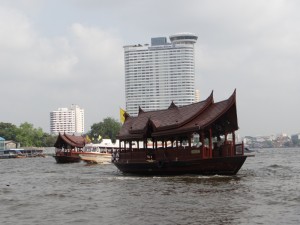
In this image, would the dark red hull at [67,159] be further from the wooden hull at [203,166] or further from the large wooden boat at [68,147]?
the wooden hull at [203,166]

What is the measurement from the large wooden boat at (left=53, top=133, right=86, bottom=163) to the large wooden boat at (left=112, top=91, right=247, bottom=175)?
114 ft

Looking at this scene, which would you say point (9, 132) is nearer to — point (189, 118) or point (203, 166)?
point (189, 118)

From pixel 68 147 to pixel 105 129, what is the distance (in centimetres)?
7714

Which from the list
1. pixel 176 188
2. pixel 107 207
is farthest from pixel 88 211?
pixel 176 188

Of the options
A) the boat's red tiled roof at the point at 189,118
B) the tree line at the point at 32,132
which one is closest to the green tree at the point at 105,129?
the tree line at the point at 32,132

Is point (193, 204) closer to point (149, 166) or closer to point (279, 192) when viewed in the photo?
point (279, 192)

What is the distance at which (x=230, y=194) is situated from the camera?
22406 millimetres

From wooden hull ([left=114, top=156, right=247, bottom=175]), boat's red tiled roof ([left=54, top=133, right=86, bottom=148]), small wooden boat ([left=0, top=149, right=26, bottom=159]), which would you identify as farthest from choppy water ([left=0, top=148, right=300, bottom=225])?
small wooden boat ([left=0, top=149, right=26, bottom=159])

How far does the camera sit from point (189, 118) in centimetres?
3195

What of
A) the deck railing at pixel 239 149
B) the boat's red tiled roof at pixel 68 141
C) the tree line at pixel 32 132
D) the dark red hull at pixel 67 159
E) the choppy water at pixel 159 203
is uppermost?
the tree line at pixel 32 132

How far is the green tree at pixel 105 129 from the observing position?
15162 centimetres

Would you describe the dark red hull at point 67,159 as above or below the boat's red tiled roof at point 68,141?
below

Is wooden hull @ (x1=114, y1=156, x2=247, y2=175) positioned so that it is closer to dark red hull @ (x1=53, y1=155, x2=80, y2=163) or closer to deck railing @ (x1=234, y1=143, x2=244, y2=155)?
deck railing @ (x1=234, y1=143, x2=244, y2=155)

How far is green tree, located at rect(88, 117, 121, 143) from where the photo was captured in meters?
152
